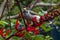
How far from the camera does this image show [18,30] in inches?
39.8

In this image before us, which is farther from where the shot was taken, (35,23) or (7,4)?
(7,4)

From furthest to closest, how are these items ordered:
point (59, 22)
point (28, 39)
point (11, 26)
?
point (59, 22), point (11, 26), point (28, 39)

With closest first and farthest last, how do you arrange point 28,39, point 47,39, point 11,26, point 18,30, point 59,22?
point 18,30
point 28,39
point 11,26
point 47,39
point 59,22

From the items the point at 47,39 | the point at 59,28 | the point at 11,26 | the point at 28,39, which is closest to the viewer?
the point at 28,39

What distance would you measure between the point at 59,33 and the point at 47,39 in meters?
0.98

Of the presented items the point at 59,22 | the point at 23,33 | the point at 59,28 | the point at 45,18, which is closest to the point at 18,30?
the point at 23,33

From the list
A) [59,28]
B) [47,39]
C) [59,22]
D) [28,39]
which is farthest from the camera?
[59,28]

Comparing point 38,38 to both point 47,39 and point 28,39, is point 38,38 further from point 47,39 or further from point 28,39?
point 47,39

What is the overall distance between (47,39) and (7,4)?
1.69 ft

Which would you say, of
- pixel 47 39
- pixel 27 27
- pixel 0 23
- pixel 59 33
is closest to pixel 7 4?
pixel 0 23

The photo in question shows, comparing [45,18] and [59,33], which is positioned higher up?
[45,18]

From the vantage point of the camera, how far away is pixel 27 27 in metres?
1.05

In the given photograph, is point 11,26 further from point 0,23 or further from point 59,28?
point 59,28

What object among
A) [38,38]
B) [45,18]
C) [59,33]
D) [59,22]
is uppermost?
[45,18]
